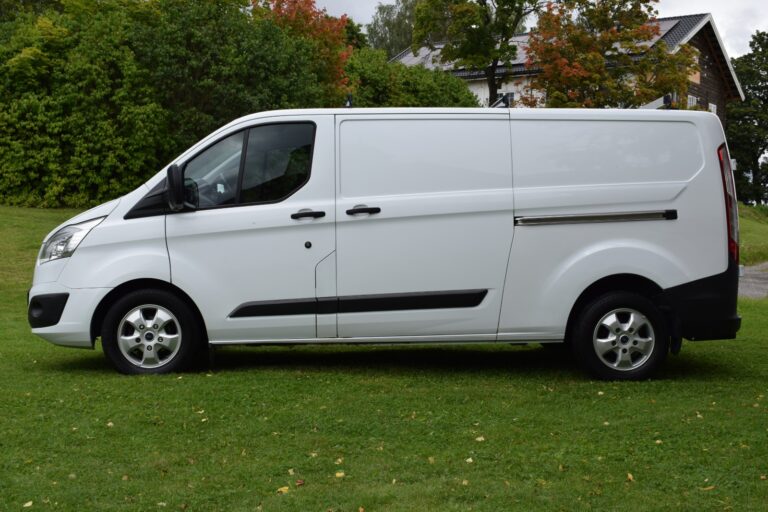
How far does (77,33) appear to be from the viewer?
25.5 m

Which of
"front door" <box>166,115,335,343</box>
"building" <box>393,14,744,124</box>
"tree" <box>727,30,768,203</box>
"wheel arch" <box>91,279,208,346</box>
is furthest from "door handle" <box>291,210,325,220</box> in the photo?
"tree" <box>727,30,768,203</box>

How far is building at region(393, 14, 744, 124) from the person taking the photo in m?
48.7

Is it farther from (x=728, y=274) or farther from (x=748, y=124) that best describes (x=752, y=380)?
(x=748, y=124)

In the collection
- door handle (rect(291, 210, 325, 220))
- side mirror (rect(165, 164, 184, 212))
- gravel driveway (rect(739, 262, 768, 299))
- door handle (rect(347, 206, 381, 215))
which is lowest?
gravel driveway (rect(739, 262, 768, 299))

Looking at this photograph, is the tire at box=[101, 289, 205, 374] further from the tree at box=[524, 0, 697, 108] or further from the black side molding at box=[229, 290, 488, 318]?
the tree at box=[524, 0, 697, 108]

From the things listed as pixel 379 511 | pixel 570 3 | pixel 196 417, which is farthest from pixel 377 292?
pixel 570 3

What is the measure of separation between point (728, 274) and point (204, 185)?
160 inches

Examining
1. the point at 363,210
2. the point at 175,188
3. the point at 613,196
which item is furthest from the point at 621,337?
the point at 175,188

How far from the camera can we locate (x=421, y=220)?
26.2 ft

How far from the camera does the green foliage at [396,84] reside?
35094 millimetres

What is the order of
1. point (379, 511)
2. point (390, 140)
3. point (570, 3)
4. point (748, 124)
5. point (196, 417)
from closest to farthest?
point (379, 511)
point (196, 417)
point (390, 140)
point (570, 3)
point (748, 124)

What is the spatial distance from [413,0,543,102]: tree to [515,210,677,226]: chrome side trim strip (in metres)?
26.3

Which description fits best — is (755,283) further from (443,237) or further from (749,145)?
(749,145)

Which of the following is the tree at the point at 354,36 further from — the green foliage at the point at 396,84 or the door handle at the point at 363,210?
the door handle at the point at 363,210
